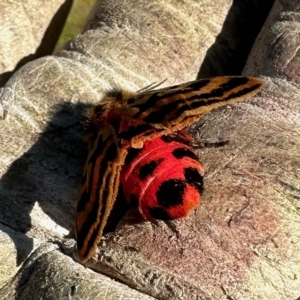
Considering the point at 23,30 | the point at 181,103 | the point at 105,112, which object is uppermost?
the point at 181,103

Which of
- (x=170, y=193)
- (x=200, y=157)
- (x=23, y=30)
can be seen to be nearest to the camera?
(x=170, y=193)

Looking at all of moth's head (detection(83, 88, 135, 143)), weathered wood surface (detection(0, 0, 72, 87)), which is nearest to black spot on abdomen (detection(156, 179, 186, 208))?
moth's head (detection(83, 88, 135, 143))

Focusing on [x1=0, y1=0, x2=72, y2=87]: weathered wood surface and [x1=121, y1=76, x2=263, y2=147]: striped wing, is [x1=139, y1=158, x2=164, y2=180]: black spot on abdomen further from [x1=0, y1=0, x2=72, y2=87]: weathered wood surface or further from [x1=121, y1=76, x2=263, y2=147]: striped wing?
[x1=0, y1=0, x2=72, y2=87]: weathered wood surface

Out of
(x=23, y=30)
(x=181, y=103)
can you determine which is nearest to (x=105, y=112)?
(x=181, y=103)

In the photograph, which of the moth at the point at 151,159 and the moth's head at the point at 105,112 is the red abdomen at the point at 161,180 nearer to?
the moth at the point at 151,159

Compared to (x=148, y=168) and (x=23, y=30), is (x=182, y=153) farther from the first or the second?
(x=23, y=30)

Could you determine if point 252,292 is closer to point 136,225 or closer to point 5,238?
point 136,225
